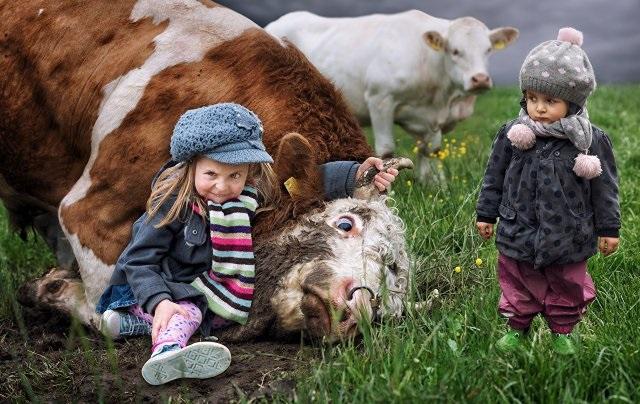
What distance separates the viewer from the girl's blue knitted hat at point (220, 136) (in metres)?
3.55

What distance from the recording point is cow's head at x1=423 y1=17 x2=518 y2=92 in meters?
8.67

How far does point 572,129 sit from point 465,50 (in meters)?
6.09

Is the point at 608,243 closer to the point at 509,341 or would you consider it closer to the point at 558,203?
the point at 558,203

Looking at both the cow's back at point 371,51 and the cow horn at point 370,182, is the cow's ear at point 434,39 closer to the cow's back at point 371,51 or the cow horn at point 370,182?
the cow's back at point 371,51

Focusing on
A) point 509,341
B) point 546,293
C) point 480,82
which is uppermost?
point 546,293

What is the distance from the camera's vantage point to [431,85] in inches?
355

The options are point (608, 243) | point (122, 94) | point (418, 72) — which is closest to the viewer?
point (608, 243)

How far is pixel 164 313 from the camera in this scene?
350 cm

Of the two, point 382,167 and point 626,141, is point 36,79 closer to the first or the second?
point 382,167

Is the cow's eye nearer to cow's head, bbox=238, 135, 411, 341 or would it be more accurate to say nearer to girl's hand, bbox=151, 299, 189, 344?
cow's head, bbox=238, 135, 411, 341

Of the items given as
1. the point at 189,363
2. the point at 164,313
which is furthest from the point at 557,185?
the point at 164,313

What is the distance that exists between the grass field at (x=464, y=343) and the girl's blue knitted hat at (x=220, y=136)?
0.89 m

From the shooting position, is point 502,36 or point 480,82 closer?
point 480,82

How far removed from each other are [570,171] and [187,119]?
162 cm
